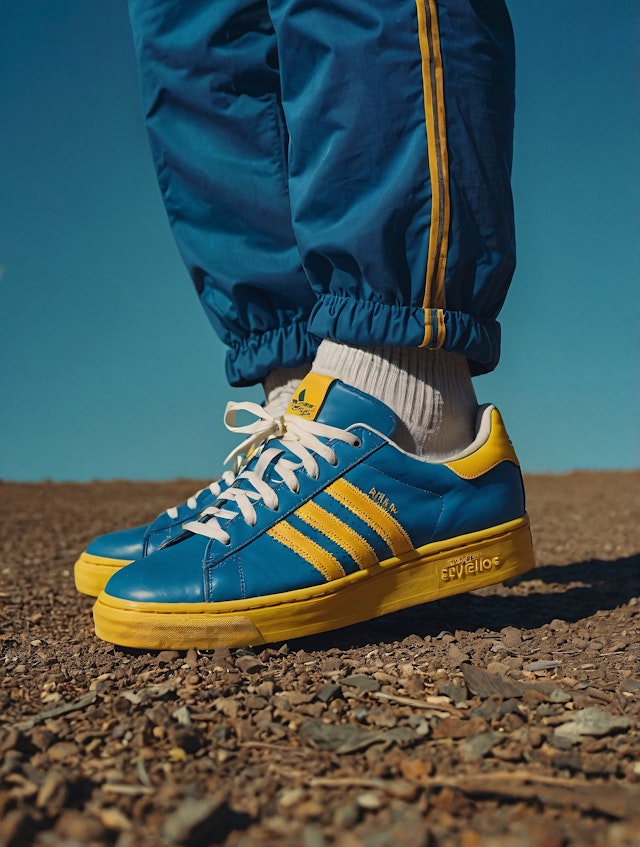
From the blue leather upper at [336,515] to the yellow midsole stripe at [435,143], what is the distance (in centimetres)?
28

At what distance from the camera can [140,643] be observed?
1323 mm

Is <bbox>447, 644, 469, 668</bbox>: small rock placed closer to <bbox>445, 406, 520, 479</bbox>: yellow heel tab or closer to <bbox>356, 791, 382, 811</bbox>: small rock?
<bbox>445, 406, 520, 479</bbox>: yellow heel tab

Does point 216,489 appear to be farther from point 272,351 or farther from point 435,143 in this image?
point 435,143

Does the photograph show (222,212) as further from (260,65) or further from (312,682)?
(312,682)

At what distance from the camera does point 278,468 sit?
1466 millimetres

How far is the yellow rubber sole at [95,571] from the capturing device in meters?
1.81

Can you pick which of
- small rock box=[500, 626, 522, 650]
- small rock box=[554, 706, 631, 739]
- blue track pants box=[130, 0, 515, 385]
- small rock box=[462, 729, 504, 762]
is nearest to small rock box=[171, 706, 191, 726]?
small rock box=[462, 729, 504, 762]

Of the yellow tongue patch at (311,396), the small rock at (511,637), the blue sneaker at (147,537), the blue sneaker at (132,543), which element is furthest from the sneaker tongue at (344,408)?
the small rock at (511,637)

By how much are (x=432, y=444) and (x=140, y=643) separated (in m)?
0.67

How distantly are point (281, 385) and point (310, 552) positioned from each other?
670mm

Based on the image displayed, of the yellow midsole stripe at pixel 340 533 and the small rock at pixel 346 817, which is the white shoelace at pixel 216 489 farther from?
the small rock at pixel 346 817

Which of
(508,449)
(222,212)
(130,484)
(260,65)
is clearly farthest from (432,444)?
(130,484)

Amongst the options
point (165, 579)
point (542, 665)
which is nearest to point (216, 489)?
point (165, 579)

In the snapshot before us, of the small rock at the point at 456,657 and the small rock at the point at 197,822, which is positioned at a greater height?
the small rock at the point at 197,822
